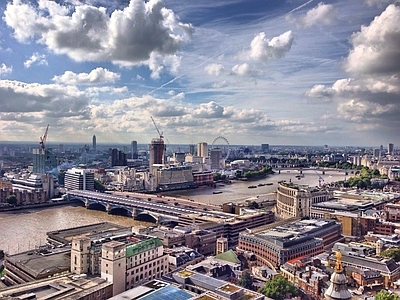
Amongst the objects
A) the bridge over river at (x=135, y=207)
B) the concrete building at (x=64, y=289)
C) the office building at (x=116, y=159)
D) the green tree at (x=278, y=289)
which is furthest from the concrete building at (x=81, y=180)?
the green tree at (x=278, y=289)

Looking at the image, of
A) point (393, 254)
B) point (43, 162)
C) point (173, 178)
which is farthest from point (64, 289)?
point (43, 162)

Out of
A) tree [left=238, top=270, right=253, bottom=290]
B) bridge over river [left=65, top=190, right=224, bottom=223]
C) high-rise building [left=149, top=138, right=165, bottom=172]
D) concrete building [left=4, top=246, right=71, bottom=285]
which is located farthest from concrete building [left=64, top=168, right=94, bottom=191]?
tree [left=238, top=270, right=253, bottom=290]

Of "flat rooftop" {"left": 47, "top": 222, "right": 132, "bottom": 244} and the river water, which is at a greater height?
"flat rooftop" {"left": 47, "top": 222, "right": 132, "bottom": 244}

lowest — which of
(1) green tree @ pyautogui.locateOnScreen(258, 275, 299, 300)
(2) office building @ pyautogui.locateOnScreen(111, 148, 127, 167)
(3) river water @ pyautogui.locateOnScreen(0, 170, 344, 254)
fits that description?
(3) river water @ pyautogui.locateOnScreen(0, 170, 344, 254)

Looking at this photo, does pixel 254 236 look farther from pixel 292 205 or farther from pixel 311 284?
pixel 292 205

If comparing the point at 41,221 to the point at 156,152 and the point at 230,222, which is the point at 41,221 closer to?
the point at 230,222

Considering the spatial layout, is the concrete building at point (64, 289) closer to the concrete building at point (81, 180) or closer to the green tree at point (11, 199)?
the green tree at point (11, 199)

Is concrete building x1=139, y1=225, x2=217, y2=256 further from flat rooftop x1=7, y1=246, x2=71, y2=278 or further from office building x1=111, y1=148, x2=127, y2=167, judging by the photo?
office building x1=111, y1=148, x2=127, y2=167
